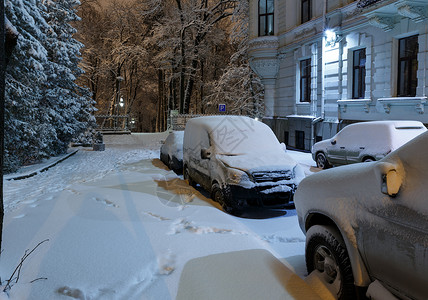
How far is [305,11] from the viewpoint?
66.8 ft

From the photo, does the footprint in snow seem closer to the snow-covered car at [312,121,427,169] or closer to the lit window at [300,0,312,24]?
the snow-covered car at [312,121,427,169]

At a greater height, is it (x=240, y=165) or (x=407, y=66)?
(x=407, y=66)

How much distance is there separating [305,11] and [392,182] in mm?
19698

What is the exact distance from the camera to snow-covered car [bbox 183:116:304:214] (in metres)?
6.91

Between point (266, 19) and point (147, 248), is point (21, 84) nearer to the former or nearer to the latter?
point (147, 248)

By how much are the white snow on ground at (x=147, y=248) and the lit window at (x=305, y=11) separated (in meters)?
15.3

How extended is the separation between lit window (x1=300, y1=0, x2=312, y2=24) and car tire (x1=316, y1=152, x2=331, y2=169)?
9.60 m

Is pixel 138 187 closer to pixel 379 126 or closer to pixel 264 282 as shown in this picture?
pixel 264 282

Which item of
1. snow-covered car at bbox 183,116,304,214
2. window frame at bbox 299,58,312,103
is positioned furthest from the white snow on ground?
window frame at bbox 299,58,312,103

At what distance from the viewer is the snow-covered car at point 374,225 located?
2627 millimetres

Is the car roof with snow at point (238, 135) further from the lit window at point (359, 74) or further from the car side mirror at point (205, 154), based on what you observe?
the lit window at point (359, 74)

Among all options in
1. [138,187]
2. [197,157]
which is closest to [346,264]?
[197,157]

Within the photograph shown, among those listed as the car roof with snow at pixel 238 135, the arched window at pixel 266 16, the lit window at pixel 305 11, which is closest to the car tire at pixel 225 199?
the car roof with snow at pixel 238 135

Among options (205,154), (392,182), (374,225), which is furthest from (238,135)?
(392,182)
